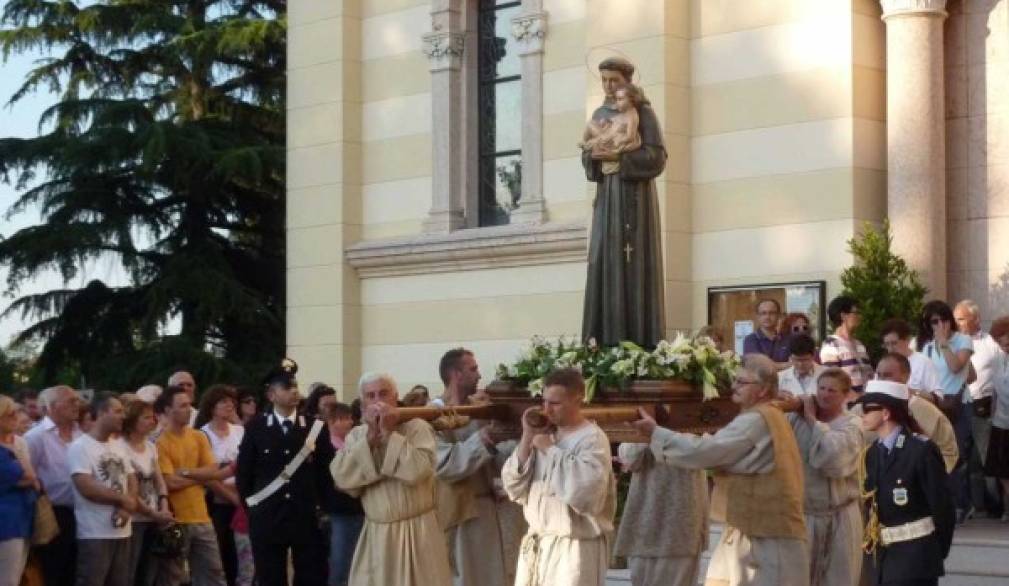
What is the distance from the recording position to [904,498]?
1159cm

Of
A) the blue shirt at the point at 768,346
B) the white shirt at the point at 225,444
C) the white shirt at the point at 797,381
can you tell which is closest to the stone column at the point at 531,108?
the blue shirt at the point at 768,346

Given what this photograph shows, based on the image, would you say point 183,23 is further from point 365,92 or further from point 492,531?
point 492,531

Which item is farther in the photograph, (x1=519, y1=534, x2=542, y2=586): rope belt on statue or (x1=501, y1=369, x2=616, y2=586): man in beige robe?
(x1=519, y1=534, x2=542, y2=586): rope belt on statue

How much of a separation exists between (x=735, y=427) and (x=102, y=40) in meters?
21.6

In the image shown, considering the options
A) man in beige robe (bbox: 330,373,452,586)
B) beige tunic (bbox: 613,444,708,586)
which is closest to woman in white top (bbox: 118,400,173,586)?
man in beige robe (bbox: 330,373,452,586)

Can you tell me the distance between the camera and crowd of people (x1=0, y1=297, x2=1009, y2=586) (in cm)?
1123

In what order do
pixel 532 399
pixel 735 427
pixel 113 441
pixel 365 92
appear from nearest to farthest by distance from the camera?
pixel 735 427, pixel 532 399, pixel 113 441, pixel 365 92

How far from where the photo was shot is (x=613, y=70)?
12812mm

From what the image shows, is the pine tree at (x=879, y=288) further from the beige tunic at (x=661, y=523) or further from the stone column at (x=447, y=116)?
the stone column at (x=447, y=116)

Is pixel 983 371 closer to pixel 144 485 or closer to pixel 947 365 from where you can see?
pixel 947 365

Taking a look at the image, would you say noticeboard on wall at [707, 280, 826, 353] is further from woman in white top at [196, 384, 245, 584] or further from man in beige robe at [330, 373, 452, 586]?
man in beige robe at [330, 373, 452, 586]

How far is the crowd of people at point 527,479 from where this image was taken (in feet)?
36.9

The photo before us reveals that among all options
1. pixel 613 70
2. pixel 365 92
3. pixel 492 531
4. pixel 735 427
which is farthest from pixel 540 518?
pixel 365 92

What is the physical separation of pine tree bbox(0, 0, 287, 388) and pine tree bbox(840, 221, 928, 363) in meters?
12.3
